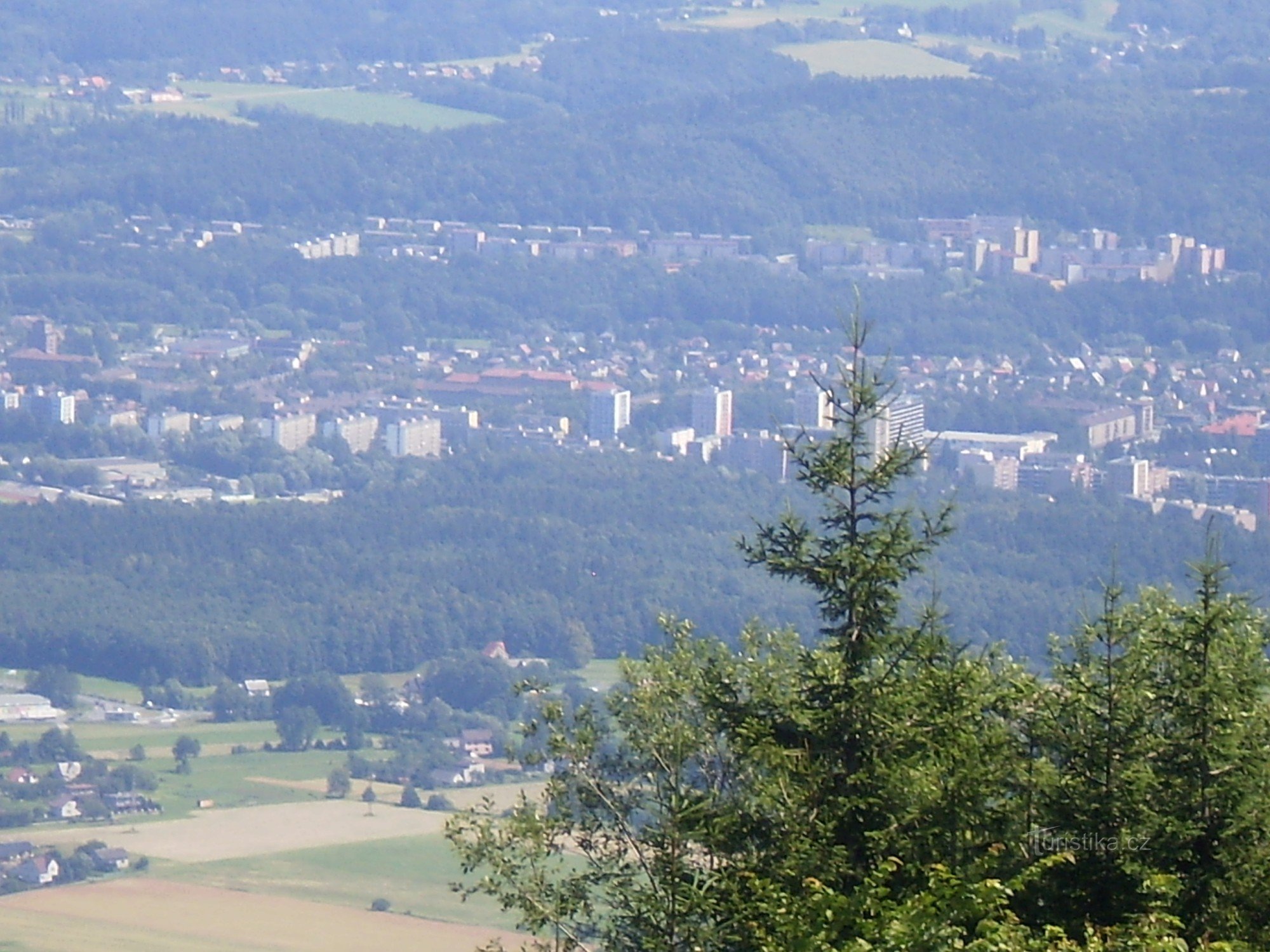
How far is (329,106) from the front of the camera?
94125 mm

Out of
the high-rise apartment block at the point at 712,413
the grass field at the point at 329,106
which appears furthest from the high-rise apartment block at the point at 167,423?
the grass field at the point at 329,106

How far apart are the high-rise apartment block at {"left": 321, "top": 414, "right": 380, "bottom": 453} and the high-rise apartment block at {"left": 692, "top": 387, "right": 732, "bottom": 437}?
727 cm

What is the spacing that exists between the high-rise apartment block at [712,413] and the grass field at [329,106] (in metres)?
35.4

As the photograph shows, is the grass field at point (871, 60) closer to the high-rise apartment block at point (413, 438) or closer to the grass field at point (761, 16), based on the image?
the grass field at point (761, 16)

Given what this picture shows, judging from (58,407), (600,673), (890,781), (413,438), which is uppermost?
(890,781)

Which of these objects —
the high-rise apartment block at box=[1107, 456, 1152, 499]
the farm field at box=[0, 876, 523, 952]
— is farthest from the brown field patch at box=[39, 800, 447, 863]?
the high-rise apartment block at box=[1107, 456, 1152, 499]

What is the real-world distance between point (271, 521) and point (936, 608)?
3922 centimetres

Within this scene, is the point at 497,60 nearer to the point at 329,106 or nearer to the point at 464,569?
the point at 329,106

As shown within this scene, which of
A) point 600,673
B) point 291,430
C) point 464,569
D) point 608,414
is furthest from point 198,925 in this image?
point 608,414

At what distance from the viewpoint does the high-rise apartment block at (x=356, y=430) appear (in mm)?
56281

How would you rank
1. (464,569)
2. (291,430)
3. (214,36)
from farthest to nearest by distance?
1. (214,36)
2. (291,430)
3. (464,569)

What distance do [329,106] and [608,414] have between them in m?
39.2

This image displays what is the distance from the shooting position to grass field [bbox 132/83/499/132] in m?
92.4

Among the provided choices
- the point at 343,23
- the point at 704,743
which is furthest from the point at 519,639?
the point at 343,23
